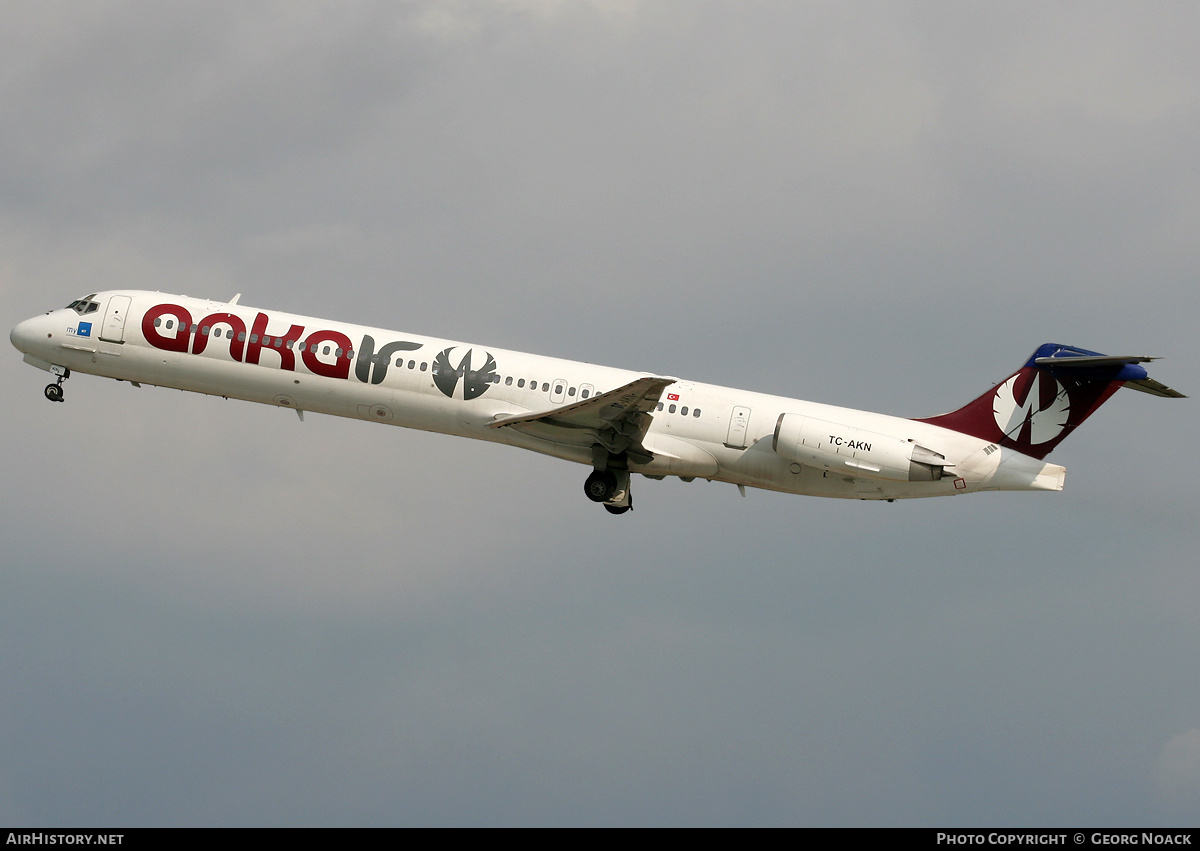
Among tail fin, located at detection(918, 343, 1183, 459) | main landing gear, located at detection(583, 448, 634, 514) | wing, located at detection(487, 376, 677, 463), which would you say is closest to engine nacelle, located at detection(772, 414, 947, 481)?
tail fin, located at detection(918, 343, 1183, 459)

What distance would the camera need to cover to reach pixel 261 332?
111 ft

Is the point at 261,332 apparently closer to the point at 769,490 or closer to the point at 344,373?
the point at 344,373

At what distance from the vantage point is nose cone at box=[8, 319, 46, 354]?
35.4 metres

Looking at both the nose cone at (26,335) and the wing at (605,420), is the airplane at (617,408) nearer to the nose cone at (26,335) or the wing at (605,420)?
the wing at (605,420)

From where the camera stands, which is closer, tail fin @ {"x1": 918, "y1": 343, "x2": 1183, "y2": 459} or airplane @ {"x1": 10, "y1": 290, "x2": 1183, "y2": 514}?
airplane @ {"x1": 10, "y1": 290, "x2": 1183, "y2": 514}

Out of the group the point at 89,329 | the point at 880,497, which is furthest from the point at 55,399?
the point at 880,497

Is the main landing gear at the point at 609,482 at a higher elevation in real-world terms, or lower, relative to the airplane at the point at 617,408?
lower

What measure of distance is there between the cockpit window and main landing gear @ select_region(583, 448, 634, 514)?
14.1 meters

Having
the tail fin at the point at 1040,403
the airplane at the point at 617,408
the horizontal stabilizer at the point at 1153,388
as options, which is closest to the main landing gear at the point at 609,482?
the airplane at the point at 617,408

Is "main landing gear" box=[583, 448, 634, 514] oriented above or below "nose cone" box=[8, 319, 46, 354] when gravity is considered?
below

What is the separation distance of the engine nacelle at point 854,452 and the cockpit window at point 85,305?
18.5 m

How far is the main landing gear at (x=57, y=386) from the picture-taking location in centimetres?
3562

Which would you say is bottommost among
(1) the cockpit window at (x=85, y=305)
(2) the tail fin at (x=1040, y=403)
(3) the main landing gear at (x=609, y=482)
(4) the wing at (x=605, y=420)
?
(3) the main landing gear at (x=609, y=482)

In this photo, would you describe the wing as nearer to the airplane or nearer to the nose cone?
the airplane
